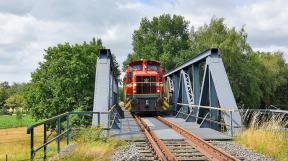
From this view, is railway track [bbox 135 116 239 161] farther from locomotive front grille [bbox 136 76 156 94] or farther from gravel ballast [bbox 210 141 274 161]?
locomotive front grille [bbox 136 76 156 94]

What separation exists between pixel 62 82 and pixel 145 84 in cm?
1275

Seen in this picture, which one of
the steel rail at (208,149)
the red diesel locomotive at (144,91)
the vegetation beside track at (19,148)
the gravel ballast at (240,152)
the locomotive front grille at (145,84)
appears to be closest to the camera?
the steel rail at (208,149)

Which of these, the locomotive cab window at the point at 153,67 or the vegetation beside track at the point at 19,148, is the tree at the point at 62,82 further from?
the locomotive cab window at the point at 153,67

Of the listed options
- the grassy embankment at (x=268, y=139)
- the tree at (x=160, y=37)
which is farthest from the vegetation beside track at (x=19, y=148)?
the tree at (x=160, y=37)

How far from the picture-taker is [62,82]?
37.0 metres

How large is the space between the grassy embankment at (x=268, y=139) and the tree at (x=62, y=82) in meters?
23.1

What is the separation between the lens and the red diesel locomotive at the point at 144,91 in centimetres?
2616

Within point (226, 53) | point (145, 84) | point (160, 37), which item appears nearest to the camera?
point (145, 84)

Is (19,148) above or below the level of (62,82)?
below

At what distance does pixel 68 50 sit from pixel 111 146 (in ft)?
96.9

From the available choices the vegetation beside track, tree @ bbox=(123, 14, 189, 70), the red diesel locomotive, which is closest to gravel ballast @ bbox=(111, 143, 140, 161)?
the vegetation beside track

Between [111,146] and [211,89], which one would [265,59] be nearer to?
[211,89]

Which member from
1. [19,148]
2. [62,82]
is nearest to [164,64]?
[62,82]

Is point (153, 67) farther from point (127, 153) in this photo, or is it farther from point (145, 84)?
point (127, 153)
